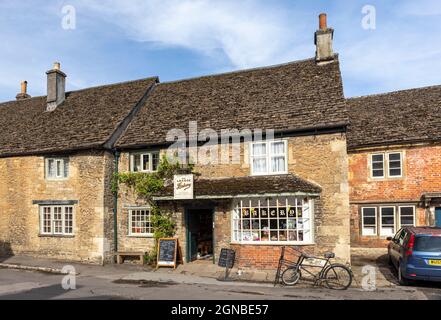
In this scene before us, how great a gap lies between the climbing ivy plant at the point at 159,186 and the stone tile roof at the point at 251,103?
1198mm

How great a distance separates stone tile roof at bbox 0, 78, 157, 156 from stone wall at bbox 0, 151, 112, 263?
641 mm

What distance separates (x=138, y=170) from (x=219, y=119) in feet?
13.8

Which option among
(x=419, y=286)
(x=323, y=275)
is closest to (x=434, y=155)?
(x=419, y=286)

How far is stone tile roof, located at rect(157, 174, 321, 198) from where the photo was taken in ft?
41.9

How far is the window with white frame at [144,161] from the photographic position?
52.0 ft

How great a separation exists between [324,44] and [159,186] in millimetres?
10218

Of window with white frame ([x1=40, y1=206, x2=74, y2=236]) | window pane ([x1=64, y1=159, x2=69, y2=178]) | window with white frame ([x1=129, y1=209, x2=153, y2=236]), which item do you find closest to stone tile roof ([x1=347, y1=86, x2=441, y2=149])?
window with white frame ([x1=129, y1=209, x2=153, y2=236])

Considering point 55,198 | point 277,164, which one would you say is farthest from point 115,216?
point 277,164

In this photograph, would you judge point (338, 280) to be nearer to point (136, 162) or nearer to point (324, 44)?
point (136, 162)

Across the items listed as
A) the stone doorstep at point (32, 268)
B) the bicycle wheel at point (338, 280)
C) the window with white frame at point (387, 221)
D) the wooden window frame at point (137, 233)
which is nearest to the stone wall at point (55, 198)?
the wooden window frame at point (137, 233)

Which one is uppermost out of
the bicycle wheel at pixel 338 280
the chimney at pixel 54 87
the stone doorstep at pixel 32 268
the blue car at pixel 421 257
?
the chimney at pixel 54 87

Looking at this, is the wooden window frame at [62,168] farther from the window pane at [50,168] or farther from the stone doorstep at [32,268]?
the stone doorstep at [32,268]
